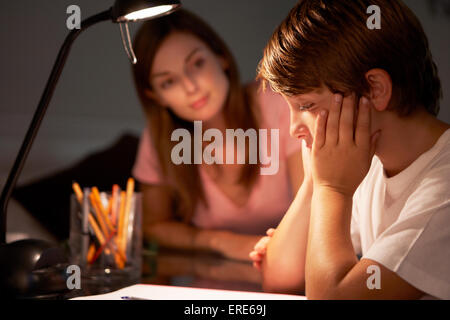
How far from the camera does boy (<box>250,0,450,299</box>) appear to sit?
61cm

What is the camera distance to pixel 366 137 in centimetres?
67

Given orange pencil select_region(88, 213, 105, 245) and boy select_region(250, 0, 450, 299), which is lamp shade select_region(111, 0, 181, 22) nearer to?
boy select_region(250, 0, 450, 299)

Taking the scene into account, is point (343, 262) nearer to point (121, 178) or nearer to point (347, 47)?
point (347, 47)

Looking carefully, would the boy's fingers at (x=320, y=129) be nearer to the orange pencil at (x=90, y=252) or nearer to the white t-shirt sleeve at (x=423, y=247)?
the white t-shirt sleeve at (x=423, y=247)

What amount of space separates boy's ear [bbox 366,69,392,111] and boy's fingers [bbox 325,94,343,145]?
50 mm

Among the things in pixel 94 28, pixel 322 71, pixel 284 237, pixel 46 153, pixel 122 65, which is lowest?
pixel 284 237

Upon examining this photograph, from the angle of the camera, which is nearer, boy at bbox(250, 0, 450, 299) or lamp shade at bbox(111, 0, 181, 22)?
boy at bbox(250, 0, 450, 299)

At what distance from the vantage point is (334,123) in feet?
2.23

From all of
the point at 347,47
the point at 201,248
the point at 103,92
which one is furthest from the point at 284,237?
the point at 103,92

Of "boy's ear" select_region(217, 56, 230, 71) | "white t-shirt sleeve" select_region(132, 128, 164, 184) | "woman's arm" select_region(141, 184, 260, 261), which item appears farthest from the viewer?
"white t-shirt sleeve" select_region(132, 128, 164, 184)

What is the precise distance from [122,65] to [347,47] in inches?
39.4

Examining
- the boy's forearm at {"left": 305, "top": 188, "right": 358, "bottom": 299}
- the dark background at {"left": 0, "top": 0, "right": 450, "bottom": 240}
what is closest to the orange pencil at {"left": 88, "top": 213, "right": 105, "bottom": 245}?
the boy's forearm at {"left": 305, "top": 188, "right": 358, "bottom": 299}

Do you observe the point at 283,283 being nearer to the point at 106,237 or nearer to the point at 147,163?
the point at 106,237

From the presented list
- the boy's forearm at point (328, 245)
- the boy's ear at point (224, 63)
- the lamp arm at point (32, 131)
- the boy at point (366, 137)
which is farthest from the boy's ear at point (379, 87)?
the boy's ear at point (224, 63)
